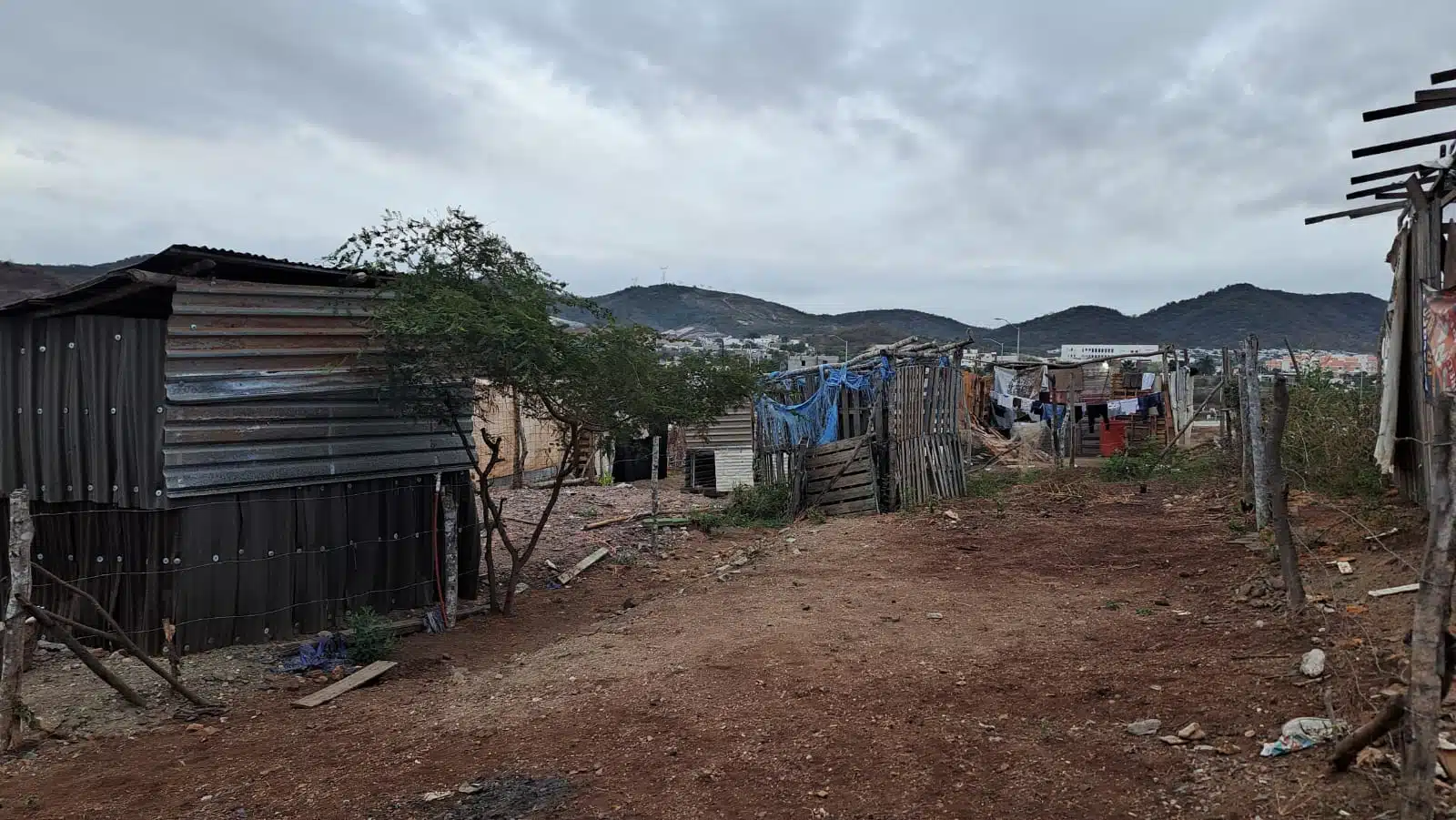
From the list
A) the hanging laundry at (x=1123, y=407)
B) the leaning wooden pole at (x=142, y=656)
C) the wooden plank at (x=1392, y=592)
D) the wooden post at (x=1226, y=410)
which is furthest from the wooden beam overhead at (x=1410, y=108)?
the hanging laundry at (x=1123, y=407)

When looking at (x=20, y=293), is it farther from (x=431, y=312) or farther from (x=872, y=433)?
(x=872, y=433)

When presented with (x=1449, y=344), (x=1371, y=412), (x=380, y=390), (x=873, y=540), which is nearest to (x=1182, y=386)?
(x=1371, y=412)

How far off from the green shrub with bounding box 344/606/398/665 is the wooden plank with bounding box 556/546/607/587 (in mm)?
2921

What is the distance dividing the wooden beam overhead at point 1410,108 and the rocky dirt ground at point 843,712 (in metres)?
2.55

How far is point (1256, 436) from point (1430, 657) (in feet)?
21.8

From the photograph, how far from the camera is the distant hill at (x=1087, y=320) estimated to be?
47.0 metres

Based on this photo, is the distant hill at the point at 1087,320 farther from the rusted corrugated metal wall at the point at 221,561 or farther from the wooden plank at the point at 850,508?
the rusted corrugated metal wall at the point at 221,561

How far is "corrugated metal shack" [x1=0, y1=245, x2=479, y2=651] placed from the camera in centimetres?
646

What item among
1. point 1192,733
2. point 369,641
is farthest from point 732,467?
point 1192,733

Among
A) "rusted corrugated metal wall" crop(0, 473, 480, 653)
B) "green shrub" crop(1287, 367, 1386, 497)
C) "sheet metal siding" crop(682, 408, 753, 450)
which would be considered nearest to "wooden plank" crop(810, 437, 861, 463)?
"green shrub" crop(1287, 367, 1386, 497)

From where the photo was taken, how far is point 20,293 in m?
6.87

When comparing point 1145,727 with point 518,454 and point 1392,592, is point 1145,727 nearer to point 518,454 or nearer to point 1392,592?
point 1392,592

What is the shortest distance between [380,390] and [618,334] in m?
2.14

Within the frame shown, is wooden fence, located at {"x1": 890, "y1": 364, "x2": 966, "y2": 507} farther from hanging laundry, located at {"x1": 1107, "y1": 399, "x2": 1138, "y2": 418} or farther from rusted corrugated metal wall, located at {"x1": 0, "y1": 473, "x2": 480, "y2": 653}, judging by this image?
hanging laundry, located at {"x1": 1107, "y1": 399, "x2": 1138, "y2": 418}
